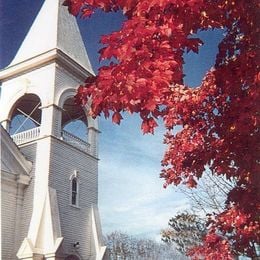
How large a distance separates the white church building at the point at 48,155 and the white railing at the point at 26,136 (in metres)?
0.02

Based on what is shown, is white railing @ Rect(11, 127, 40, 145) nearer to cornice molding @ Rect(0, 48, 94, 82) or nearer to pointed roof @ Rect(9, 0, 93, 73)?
cornice molding @ Rect(0, 48, 94, 82)

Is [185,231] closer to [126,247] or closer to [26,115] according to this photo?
[26,115]

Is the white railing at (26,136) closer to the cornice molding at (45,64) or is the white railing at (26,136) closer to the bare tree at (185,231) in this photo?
the cornice molding at (45,64)

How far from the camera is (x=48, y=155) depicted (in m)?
8.66

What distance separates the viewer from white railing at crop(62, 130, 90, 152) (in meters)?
9.40

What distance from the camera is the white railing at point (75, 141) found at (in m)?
9.40

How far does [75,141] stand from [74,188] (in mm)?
1047

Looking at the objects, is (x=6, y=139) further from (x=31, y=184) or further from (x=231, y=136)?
(x=231, y=136)

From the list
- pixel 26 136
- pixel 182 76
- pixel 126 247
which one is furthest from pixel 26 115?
pixel 126 247

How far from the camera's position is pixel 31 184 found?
28.2 ft

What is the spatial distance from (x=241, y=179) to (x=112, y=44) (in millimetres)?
1129

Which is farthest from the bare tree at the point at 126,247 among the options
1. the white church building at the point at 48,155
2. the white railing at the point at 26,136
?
the white railing at the point at 26,136

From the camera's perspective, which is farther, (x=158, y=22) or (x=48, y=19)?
(x=48, y=19)

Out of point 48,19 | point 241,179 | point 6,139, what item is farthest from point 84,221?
point 241,179
